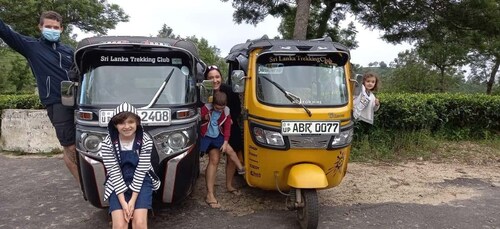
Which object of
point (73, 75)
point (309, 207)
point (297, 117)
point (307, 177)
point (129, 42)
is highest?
point (129, 42)

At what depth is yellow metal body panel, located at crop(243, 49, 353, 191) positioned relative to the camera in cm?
451

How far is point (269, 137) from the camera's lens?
4.57 m

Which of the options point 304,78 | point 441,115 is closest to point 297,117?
point 304,78

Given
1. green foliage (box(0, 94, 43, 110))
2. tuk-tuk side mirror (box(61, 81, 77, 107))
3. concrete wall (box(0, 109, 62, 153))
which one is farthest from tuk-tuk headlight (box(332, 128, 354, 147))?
green foliage (box(0, 94, 43, 110))

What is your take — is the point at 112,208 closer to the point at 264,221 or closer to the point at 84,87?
the point at 84,87

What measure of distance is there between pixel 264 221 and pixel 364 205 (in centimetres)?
142

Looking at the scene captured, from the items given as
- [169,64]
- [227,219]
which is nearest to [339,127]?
[227,219]

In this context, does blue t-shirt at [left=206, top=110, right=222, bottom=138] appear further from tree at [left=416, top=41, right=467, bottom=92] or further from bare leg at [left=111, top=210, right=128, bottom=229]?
tree at [left=416, top=41, right=467, bottom=92]

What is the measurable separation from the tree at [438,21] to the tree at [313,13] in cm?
146

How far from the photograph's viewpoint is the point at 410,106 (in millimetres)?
8336

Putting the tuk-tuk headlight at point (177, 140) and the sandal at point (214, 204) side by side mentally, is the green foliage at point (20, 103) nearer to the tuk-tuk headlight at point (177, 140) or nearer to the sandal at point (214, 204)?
the sandal at point (214, 204)

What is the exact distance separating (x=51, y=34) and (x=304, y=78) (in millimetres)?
2956

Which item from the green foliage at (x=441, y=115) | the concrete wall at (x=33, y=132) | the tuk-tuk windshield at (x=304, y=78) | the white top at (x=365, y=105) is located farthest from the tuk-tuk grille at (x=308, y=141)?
the concrete wall at (x=33, y=132)

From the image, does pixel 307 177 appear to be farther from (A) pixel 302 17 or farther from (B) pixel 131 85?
(A) pixel 302 17
